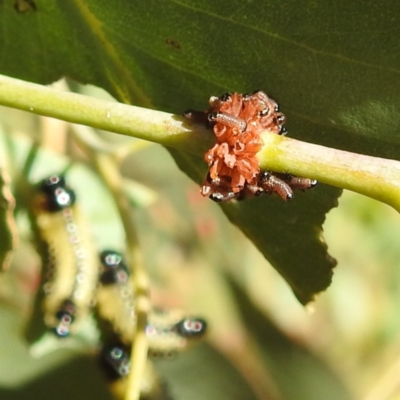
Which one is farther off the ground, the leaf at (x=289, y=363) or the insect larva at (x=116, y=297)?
the insect larva at (x=116, y=297)

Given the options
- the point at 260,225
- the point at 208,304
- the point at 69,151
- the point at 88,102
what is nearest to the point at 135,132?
the point at 88,102

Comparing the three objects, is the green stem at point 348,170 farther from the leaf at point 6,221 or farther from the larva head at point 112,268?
the larva head at point 112,268

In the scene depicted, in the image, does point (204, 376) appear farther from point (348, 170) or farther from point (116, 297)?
point (348, 170)

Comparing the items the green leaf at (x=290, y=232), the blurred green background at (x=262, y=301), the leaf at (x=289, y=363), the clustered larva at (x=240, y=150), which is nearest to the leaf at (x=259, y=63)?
the green leaf at (x=290, y=232)

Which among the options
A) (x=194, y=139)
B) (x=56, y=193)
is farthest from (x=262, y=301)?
(x=194, y=139)

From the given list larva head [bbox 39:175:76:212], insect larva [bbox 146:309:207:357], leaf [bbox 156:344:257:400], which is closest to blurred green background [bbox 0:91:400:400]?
leaf [bbox 156:344:257:400]

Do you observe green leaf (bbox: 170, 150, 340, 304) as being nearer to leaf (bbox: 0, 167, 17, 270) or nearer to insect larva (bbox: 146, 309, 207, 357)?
leaf (bbox: 0, 167, 17, 270)

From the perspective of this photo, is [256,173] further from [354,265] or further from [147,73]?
[354,265]
